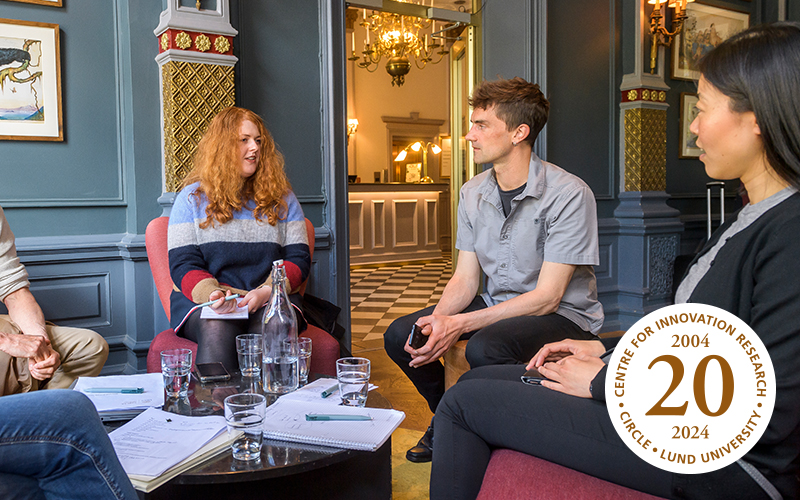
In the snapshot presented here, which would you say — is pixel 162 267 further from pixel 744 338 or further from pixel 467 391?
pixel 744 338

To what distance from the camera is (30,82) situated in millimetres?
2707

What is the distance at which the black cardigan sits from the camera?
0.85 metres

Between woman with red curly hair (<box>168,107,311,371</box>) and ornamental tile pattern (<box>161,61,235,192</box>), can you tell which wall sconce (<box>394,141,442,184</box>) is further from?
woman with red curly hair (<box>168,107,311,371</box>)

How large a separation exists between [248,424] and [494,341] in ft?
2.81

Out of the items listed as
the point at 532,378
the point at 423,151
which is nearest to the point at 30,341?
the point at 532,378

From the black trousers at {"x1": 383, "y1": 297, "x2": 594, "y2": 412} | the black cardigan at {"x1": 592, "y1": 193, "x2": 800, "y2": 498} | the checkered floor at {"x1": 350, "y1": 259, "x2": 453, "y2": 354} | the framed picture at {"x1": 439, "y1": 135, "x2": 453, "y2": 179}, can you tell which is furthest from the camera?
the framed picture at {"x1": 439, "y1": 135, "x2": 453, "y2": 179}

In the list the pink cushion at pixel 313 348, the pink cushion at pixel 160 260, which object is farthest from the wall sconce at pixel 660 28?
the pink cushion at pixel 160 260

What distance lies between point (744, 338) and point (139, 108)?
2733 mm

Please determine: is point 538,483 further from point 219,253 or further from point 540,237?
point 219,253

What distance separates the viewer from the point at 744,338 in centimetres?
89

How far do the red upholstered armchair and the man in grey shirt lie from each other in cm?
26

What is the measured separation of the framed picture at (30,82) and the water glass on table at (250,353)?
173 cm

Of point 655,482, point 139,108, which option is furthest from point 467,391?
point 139,108

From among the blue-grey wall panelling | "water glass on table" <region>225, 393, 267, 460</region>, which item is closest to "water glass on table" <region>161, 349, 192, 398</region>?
"water glass on table" <region>225, 393, 267, 460</region>
